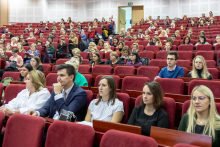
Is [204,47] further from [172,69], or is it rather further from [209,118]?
[209,118]

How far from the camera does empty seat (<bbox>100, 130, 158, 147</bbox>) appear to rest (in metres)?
0.54

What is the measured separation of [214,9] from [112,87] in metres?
4.91

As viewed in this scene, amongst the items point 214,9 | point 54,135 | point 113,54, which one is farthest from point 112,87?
point 214,9

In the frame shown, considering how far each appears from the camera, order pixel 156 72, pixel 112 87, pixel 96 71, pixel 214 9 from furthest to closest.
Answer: pixel 214 9 → pixel 96 71 → pixel 156 72 → pixel 112 87

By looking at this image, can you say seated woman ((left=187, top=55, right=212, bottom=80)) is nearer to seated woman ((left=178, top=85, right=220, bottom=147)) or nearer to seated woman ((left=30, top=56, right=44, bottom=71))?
seated woman ((left=178, top=85, right=220, bottom=147))

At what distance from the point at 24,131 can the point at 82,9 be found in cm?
540

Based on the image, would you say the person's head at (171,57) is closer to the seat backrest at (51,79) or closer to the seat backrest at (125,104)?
the seat backrest at (125,104)

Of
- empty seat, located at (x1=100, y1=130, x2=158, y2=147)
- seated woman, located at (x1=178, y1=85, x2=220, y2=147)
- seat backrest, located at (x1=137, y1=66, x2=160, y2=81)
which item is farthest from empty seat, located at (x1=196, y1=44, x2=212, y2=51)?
empty seat, located at (x1=100, y1=130, x2=158, y2=147)

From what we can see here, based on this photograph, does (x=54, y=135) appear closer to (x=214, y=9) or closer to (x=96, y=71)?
(x=96, y=71)

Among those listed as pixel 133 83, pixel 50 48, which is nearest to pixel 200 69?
pixel 133 83

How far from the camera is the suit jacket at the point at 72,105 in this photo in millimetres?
912

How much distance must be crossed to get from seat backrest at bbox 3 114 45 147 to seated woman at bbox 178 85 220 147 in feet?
1.56

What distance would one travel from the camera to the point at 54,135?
66 centimetres

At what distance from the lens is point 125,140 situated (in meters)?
0.56
